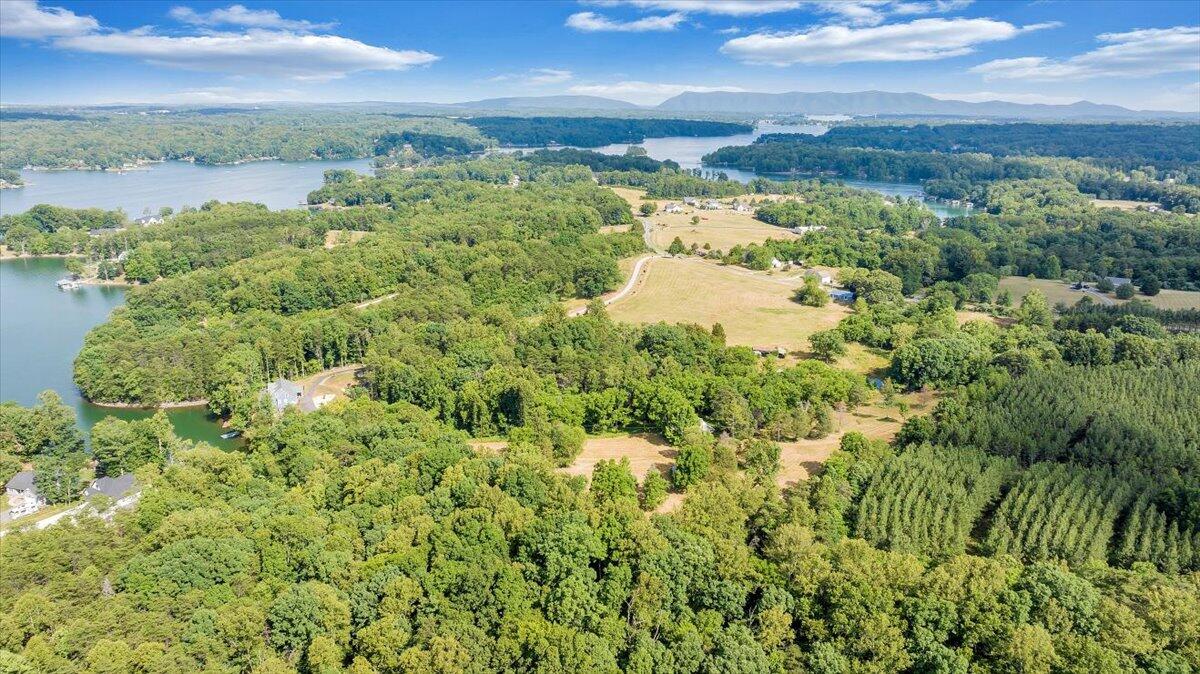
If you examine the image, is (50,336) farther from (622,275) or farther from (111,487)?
(622,275)

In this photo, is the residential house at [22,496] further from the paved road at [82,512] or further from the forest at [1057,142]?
the forest at [1057,142]

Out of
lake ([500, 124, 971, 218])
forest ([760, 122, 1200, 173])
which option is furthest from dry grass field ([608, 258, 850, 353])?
forest ([760, 122, 1200, 173])

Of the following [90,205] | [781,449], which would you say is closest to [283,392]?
[781,449]

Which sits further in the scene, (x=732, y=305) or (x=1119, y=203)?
(x=1119, y=203)

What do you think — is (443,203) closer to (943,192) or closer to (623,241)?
(623,241)

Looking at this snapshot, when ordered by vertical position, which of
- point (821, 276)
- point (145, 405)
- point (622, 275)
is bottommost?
point (145, 405)
